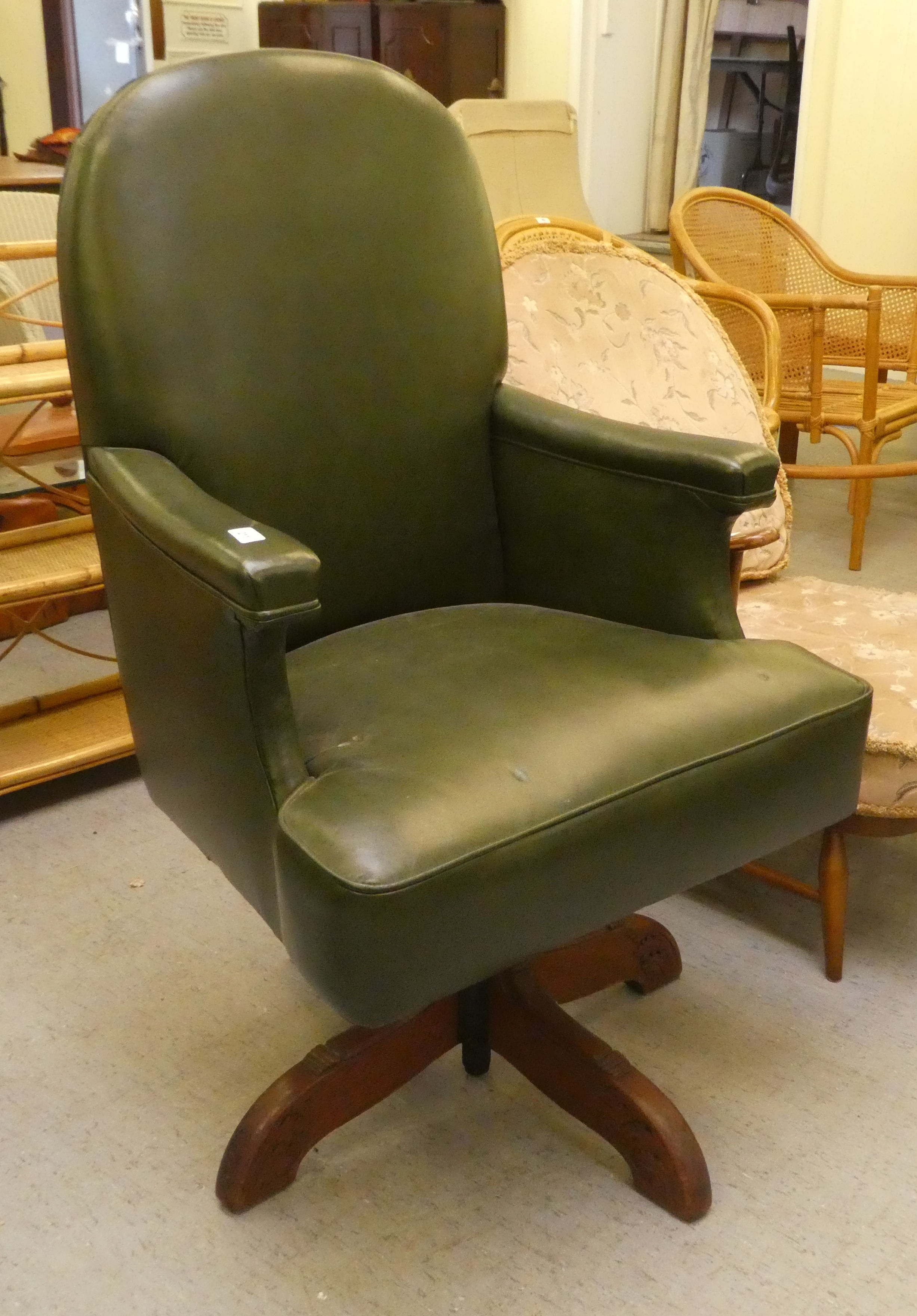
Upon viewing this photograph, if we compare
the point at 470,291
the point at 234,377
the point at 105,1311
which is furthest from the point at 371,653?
the point at 105,1311

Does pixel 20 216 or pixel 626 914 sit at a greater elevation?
pixel 20 216

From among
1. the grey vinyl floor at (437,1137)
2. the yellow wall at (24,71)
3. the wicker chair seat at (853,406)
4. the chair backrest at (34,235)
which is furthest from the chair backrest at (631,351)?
the yellow wall at (24,71)

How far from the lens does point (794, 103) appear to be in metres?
4.61

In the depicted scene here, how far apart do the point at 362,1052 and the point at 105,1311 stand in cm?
31

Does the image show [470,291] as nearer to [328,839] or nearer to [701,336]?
[701,336]

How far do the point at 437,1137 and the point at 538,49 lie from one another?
4.28m

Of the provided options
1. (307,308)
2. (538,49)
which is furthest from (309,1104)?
(538,49)

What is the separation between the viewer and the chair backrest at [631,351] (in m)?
1.65

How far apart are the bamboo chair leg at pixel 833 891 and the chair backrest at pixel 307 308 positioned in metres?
0.52

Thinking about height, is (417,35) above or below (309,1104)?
above

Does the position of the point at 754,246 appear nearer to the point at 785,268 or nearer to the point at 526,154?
the point at 785,268

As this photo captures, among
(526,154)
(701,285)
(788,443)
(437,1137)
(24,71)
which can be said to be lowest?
(437,1137)

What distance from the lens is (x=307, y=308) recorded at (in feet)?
4.18

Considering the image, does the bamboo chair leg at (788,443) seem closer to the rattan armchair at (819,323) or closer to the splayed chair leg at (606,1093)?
the rattan armchair at (819,323)
